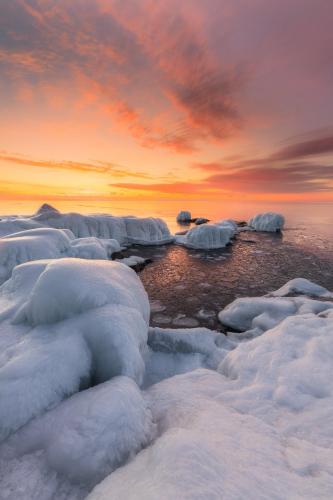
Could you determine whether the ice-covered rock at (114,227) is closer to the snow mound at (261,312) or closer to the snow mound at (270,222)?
the snow mound at (261,312)

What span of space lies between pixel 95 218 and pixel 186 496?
926 inches

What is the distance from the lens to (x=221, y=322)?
9023 mm

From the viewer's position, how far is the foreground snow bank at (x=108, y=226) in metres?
21.2

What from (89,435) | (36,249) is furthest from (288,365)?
(36,249)

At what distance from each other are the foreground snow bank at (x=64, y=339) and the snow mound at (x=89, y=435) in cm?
26

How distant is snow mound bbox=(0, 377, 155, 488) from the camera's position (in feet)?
7.82

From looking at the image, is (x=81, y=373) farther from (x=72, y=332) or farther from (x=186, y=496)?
(x=186, y=496)

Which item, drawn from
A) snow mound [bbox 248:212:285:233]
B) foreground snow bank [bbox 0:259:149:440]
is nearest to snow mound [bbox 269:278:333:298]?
foreground snow bank [bbox 0:259:149:440]

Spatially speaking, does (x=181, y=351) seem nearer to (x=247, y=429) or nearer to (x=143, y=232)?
(x=247, y=429)

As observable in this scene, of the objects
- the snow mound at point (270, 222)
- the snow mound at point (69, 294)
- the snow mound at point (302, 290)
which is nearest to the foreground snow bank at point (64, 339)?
the snow mound at point (69, 294)

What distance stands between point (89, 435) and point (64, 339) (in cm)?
155

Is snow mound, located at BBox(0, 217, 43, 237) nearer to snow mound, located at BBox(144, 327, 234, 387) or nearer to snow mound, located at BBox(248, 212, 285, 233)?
snow mound, located at BBox(144, 327, 234, 387)

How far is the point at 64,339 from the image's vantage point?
3.74 m

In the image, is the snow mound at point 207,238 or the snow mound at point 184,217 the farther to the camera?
the snow mound at point 184,217
